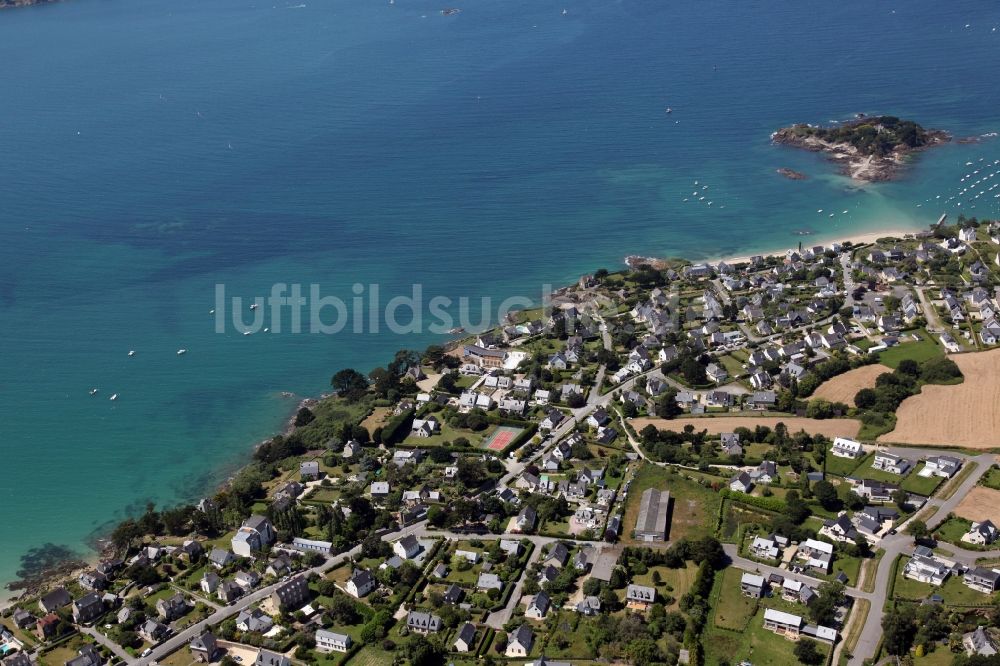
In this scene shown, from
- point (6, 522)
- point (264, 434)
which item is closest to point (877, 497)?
point (264, 434)

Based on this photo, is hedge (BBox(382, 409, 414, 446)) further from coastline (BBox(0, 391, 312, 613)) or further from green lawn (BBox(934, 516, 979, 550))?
green lawn (BBox(934, 516, 979, 550))

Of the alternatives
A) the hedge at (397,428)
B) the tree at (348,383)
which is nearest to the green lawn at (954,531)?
the hedge at (397,428)

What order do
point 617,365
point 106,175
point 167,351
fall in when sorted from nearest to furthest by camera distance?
1. point 617,365
2. point 167,351
3. point 106,175

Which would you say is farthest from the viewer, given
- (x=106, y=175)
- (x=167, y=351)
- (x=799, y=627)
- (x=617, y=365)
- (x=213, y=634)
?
(x=106, y=175)

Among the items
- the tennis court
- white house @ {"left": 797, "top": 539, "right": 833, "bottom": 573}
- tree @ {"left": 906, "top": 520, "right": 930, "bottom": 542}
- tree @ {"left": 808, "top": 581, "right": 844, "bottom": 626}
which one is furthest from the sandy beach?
tree @ {"left": 808, "top": 581, "right": 844, "bottom": 626}

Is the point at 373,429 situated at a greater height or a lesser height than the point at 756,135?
lesser

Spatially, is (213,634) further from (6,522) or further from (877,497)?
(877,497)

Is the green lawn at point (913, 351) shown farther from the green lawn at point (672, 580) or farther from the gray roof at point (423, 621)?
the gray roof at point (423, 621)
